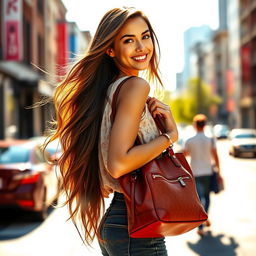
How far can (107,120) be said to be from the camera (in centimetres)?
234

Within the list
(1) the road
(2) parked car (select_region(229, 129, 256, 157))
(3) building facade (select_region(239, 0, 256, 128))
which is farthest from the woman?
(3) building facade (select_region(239, 0, 256, 128))

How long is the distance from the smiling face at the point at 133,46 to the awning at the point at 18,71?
24.3 meters

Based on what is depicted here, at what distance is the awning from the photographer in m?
27.5

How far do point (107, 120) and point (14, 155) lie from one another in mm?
7946

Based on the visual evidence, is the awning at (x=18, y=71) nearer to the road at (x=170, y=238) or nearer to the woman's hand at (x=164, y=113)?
the road at (x=170, y=238)

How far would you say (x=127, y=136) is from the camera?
7.22ft

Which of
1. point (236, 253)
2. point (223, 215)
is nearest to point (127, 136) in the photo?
point (236, 253)

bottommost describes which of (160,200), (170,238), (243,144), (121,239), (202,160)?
(170,238)

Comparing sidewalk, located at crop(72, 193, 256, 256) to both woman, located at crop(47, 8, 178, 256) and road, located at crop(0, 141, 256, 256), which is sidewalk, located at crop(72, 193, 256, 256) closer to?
road, located at crop(0, 141, 256, 256)

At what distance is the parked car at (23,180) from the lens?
934cm

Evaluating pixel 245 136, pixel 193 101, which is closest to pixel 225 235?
pixel 245 136

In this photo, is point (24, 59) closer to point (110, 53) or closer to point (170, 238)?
point (170, 238)

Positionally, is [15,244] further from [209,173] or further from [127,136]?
[127,136]

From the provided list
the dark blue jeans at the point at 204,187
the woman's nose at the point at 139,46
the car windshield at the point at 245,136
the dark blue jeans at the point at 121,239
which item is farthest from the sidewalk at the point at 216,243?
the car windshield at the point at 245,136
